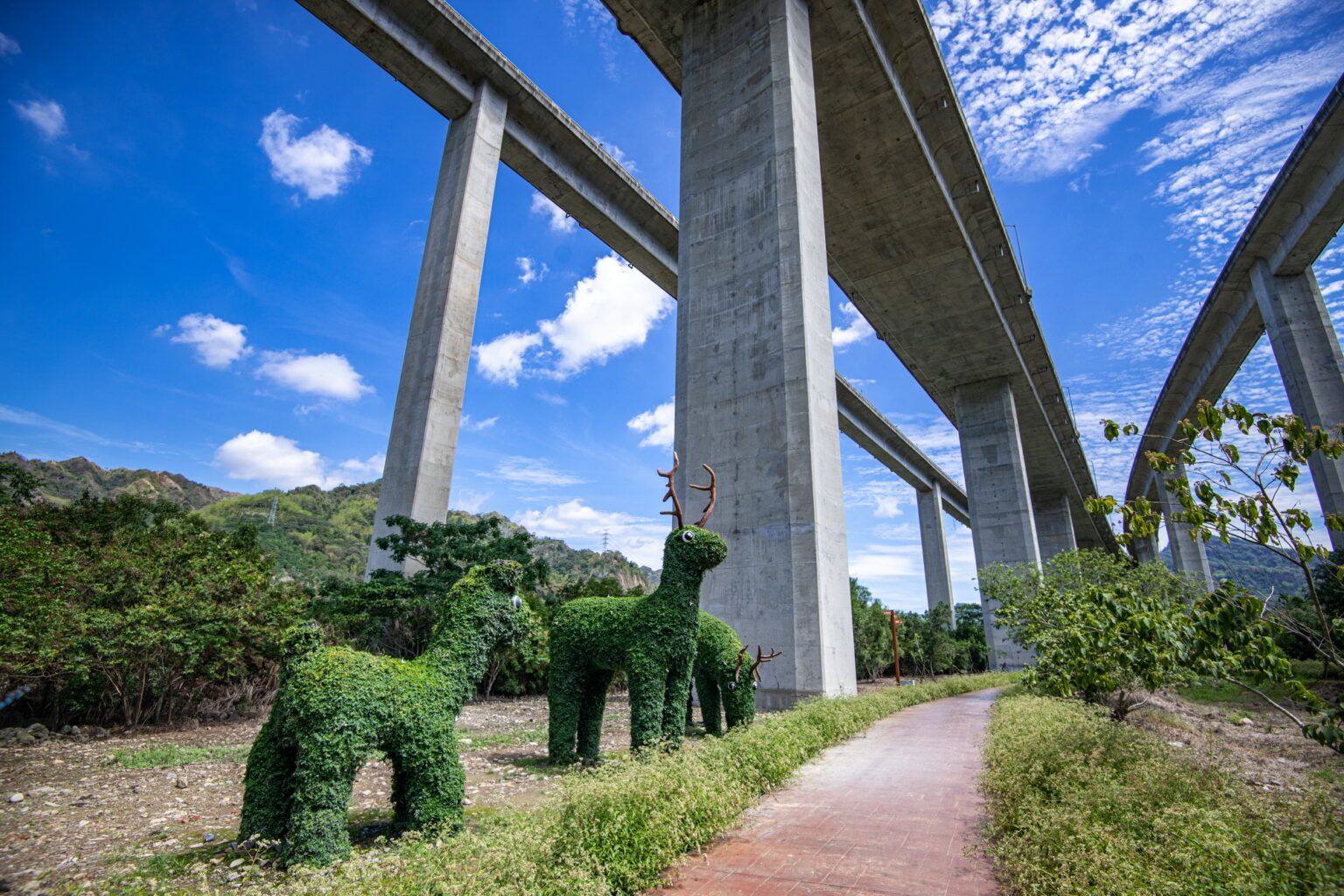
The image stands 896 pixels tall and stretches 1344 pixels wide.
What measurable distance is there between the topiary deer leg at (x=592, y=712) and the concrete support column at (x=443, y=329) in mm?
8771

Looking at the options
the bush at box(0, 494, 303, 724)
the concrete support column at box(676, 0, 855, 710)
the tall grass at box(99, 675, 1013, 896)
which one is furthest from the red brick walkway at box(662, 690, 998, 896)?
the bush at box(0, 494, 303, 724)

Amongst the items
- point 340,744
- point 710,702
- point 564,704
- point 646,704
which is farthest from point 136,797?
point 710,702

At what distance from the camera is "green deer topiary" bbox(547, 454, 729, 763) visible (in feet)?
19.9

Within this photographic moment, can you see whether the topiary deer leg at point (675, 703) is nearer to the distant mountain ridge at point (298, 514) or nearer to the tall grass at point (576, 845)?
the tall grass at point (576, 845)

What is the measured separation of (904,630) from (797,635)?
2708 centimetres

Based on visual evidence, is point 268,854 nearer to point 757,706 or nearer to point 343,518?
point 757,706

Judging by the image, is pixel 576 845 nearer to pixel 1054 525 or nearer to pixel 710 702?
pixel 710 702

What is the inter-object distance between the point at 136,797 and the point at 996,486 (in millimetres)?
30809

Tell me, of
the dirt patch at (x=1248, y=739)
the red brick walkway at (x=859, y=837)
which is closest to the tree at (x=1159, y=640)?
the dirt patch at (x=1248, y=739)

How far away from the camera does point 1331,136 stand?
18.5 meters

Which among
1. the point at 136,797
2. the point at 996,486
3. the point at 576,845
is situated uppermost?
the point at 996,486

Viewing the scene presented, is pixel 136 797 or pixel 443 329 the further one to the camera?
pixel 443 329

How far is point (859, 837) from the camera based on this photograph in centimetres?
450

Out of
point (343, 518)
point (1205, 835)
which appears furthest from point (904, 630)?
point (343, 518)
